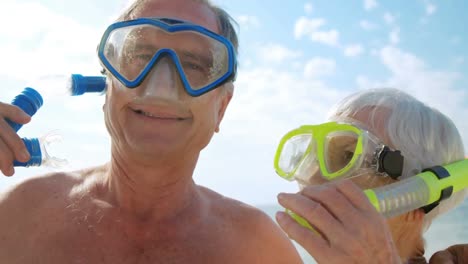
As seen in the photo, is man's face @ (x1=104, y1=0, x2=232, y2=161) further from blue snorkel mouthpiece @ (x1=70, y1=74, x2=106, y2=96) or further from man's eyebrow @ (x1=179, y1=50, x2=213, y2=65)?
blue snorkel mouthpiece @ (x1=70, y1=74, x2=106, y2=96)

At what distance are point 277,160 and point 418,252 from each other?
845mm

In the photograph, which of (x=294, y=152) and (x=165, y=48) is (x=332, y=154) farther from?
(x=165, y=48)

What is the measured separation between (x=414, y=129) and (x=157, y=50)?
135 cm

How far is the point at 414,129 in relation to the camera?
216 cm

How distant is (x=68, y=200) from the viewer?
2.58 m

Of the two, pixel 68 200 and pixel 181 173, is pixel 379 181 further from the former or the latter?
pixel 68 200

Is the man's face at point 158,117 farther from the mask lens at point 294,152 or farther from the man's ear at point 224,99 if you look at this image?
the mask lens at point 294,152

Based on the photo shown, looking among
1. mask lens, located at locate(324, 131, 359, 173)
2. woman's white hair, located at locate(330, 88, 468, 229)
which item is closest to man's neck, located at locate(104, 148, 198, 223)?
mask lens, located at locate(324, 131, 359, 173)

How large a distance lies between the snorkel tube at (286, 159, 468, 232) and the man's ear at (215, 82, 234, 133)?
1190 millimetres

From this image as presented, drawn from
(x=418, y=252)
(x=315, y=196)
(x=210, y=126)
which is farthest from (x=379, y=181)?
(x=210, y=126)

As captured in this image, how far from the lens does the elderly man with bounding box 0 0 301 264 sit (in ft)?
7.30

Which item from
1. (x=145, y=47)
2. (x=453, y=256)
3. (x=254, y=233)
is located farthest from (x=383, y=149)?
(x=145, y=47)

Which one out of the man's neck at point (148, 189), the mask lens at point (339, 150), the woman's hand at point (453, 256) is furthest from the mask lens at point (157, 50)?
the woman's hand at point (453, 256)

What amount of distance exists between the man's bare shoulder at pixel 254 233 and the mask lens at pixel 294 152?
1.74ft
